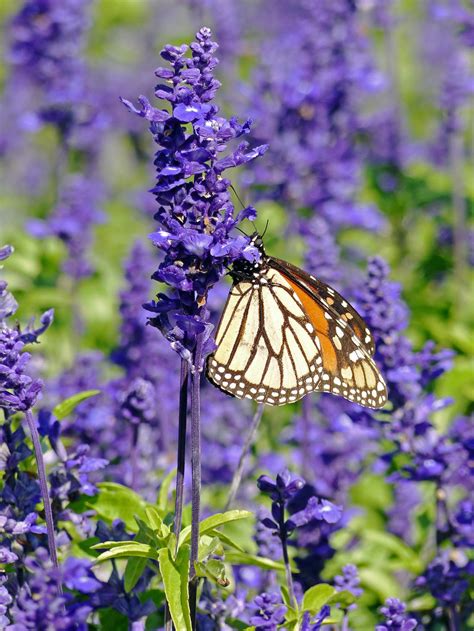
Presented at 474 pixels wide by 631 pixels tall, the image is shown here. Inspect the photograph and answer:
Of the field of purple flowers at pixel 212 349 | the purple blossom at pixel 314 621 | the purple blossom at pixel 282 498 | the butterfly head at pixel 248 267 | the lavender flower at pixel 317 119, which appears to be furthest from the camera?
the lavender flower at pixel 317 119

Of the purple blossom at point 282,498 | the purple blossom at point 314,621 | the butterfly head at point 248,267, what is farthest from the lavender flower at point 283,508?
the butterfly head at point 248,267

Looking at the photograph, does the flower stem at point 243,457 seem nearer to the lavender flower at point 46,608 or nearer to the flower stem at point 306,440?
the lavender flower at point 46,608

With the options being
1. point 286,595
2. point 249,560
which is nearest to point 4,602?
point 249,560

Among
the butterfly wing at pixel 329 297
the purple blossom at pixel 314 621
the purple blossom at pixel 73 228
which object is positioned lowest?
the purple blossom at pixel 314 621

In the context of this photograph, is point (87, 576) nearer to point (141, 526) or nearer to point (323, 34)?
point (141, 526)

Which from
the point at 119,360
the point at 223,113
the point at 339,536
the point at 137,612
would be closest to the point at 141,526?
the point at 137,612

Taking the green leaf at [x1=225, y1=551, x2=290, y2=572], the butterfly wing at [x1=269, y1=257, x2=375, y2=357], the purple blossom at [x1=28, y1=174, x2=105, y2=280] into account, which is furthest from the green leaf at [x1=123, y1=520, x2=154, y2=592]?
the purple blossom at [x1=28, y1=174, x2=105, y2=280]

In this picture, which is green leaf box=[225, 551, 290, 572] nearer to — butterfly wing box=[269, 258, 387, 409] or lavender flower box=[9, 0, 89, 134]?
butterfly wing box=[269, 258, 387, 409]
